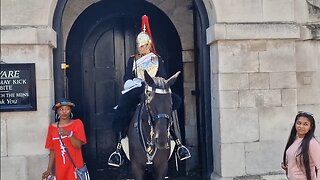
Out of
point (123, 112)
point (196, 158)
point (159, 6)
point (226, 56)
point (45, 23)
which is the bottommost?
point (196, 158)

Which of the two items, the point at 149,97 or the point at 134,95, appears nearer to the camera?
the point at 149,97

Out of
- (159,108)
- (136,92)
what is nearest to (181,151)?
(136,92)

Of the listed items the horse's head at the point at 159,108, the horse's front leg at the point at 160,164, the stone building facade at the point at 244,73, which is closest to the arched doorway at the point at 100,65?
the stone building facade at the point at 244,73

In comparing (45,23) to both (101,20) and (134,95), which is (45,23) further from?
(101,20)

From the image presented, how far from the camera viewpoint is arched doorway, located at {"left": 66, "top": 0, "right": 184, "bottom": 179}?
26.8ft

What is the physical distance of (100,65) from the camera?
827cm

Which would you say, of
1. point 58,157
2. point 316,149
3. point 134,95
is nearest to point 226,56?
point 134,95

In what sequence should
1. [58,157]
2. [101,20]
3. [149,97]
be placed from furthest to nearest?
[101,20]
[58,157]
[149,97]

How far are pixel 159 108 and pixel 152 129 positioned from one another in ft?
1.02

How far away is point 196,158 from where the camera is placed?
8.35m

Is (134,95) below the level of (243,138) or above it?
above

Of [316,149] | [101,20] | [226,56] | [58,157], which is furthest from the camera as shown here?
[101,20]

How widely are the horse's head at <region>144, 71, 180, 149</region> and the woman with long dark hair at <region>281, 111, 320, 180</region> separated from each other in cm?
132

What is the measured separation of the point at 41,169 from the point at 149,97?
1986 millimetres
